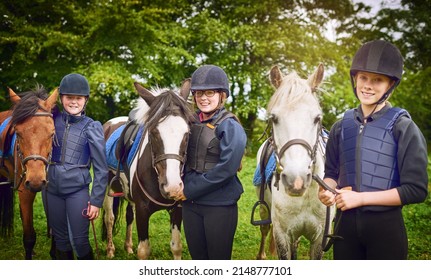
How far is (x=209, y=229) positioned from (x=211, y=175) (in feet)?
1.33

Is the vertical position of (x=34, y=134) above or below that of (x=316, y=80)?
below

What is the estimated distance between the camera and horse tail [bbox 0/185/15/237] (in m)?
5.19

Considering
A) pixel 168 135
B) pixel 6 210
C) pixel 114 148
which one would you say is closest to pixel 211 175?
pixel 168 135

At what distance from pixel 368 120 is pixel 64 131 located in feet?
7.82

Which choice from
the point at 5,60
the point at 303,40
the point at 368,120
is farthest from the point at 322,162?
the point at 303,40

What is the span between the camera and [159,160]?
10.3 ft

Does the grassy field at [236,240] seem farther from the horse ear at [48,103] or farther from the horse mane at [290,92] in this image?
the horse mane at [290,92]

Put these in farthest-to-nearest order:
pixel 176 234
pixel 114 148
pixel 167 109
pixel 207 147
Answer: pixel 114 148 < pixel 176 234 < pixel 167 109 < pixel 207 147

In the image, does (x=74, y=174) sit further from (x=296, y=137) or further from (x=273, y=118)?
(x=296, y=137)

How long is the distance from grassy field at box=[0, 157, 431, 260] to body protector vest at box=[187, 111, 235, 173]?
2.26 metres

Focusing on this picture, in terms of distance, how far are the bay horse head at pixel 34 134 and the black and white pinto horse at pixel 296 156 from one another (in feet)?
5.95

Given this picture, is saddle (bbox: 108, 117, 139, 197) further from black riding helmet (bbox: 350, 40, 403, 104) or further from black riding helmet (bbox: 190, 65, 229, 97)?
black riding helmet (bbox: 350, 40, 403, 104)

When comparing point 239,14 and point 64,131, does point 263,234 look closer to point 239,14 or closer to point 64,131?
point 64,131
